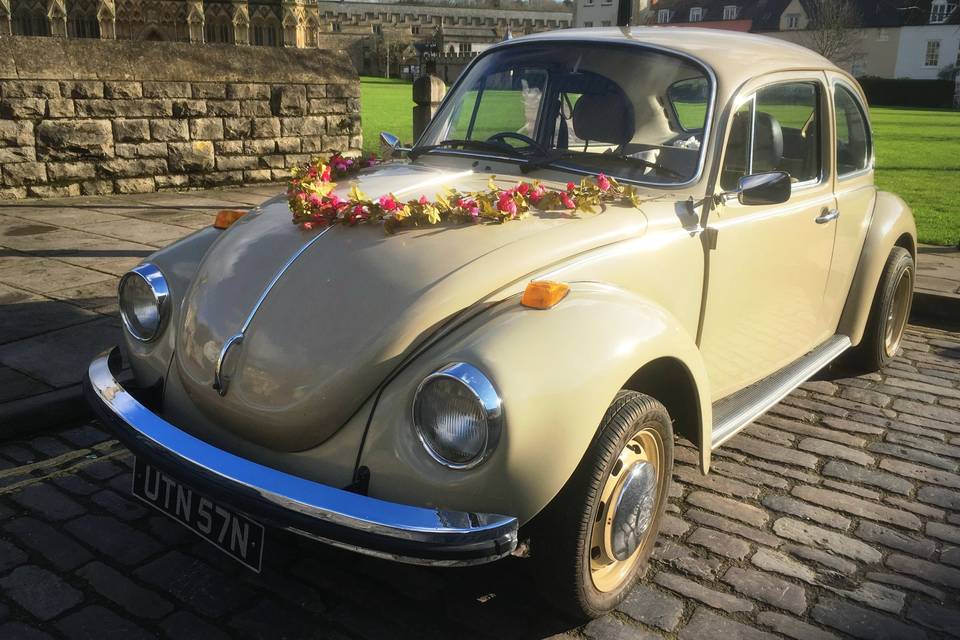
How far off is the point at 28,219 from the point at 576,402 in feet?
25.6

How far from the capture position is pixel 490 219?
3.06 m

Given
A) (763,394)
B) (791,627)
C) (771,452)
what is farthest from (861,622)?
(771,452)

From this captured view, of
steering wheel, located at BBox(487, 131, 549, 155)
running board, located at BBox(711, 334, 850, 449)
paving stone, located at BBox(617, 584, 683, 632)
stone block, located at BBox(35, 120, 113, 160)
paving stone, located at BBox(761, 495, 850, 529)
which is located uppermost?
steering wheel, located at BBox(487, 131, 549, 155)

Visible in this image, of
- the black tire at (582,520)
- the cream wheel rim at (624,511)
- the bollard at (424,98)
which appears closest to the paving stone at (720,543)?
the cream wheel rim at (624,511)

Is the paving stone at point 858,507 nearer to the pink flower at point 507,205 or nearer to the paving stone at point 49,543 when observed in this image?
the pink flower at point 507,205

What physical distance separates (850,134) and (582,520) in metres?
3.32

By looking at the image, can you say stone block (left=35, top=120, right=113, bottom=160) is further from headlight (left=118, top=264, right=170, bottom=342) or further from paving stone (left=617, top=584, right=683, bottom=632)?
paving stone (left=617, top=584, right=683, bottom=632)

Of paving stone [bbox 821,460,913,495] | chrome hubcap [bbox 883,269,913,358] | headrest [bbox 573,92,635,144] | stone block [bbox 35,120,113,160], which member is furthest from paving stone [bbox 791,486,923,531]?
stone block [bbox 35,120,113,160]

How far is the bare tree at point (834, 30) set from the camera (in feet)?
224

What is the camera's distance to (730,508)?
3.65m

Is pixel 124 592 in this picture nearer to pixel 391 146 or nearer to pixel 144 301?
pixel 144 301

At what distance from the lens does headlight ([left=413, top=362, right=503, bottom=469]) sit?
2301 millimetres

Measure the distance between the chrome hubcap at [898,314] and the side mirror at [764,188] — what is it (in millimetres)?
2136

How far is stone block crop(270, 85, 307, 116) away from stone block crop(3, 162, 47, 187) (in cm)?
302
